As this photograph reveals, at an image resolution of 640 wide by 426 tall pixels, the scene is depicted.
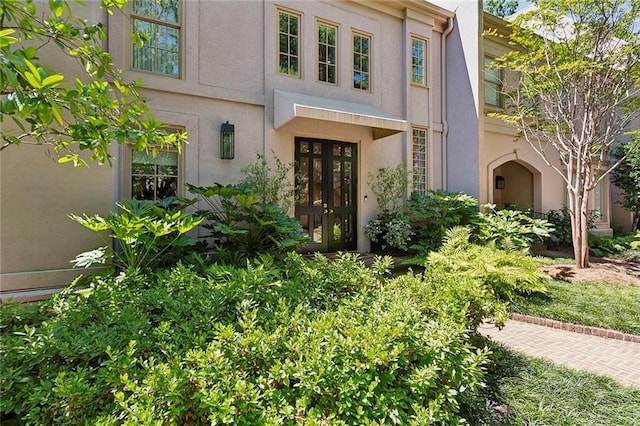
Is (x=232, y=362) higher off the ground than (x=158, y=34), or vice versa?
(x=158, y=34)

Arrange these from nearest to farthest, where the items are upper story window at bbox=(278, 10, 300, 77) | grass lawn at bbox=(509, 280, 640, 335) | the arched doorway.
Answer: grass lawn at bbox=(509, 280, 640, 335) → upper story window at bbox=(278, 10, 300, 77) → the arched doorway

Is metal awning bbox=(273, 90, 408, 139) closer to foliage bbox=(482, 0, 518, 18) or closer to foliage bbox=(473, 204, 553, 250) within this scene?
foliage bbox=(473, 204, 553, 250)

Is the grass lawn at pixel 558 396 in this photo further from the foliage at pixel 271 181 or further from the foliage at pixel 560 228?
the foliage at pixel 560 228

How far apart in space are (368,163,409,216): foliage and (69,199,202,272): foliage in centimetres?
511

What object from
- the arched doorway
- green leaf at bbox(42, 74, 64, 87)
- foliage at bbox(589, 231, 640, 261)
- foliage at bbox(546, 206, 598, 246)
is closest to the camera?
green leaf at bbox(42, 74, 64, 87)

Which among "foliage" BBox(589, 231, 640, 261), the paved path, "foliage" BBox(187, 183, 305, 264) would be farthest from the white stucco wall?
"foliage" BBox(589, 231, 640, 261)

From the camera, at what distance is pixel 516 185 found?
1341cm

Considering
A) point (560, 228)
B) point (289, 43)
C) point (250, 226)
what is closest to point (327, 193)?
point (250, 226)

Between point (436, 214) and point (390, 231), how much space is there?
4.41ft

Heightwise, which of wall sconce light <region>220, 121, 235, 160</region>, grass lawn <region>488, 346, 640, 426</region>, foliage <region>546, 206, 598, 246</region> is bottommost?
grass lawn <region>488, 346, 640, 426</region>

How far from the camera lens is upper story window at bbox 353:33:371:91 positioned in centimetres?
909

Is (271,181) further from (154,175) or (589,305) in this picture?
(589,305)

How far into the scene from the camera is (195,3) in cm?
691

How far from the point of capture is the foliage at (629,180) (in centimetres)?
1270
